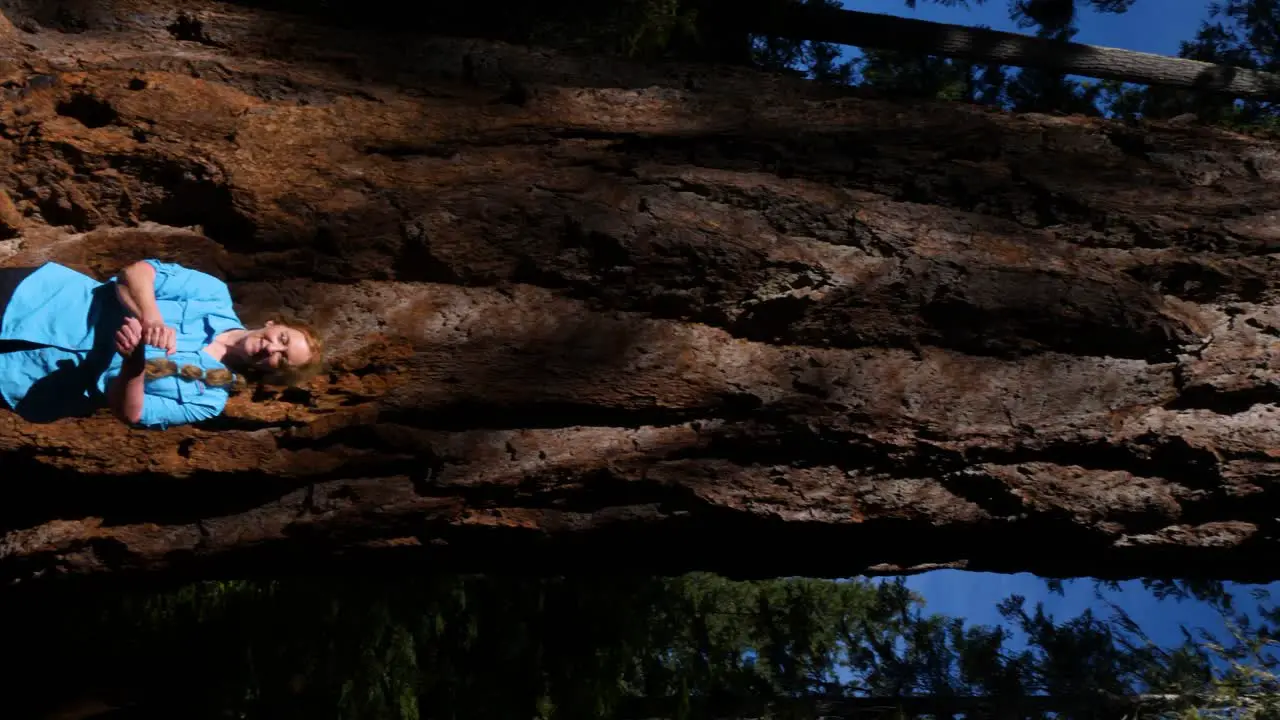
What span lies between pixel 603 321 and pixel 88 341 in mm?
1823

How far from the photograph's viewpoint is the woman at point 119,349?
3225mm

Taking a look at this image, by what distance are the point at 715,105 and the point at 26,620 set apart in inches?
227

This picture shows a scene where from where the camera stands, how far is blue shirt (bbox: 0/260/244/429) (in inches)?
130

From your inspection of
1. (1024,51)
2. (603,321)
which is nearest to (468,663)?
(603,321)

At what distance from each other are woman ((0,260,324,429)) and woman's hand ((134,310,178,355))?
0.01 m

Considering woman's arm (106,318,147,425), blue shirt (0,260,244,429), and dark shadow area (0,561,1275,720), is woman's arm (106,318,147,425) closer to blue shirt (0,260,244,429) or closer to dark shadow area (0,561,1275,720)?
blue shirt (0,260,244,429)

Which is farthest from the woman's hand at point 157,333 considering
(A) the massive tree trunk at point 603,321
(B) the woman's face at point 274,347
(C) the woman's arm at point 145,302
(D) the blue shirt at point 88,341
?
(A) the massive tree trunk at point 603,321

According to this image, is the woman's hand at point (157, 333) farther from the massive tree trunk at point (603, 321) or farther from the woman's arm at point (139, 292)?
the massive tree trunk at point (603, 321)

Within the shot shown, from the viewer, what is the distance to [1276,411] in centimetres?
431

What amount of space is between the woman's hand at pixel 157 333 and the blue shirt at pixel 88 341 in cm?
11

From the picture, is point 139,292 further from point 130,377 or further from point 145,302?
Answer: point 130,377

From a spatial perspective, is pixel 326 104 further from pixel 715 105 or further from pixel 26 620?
pixel 26 620

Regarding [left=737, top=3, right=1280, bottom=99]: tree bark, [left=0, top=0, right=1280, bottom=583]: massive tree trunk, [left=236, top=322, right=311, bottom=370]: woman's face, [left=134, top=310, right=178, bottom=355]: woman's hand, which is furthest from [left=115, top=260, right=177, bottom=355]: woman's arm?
[left=737, top=3, right=1280, bottom=99]: tree bark

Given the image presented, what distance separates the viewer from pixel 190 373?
329cm
